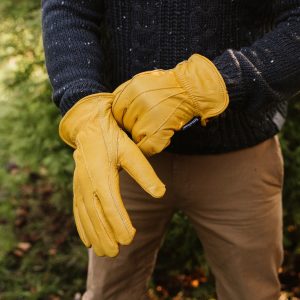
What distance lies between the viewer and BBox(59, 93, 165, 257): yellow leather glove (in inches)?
44.1

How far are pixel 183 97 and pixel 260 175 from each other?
492mm

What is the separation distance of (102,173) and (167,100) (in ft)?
0.77

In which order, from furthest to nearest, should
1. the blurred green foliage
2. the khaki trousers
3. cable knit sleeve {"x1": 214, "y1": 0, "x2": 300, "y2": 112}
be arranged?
the blurred green foliage < the khaki trousers < cable knit sleeve {"x1": 214, "y1": 0, "x2": 300, "y2": 112}

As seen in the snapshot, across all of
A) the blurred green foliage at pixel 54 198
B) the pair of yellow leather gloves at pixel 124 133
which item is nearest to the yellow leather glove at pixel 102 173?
the pair of yellow leather gloves at pixel 124 133

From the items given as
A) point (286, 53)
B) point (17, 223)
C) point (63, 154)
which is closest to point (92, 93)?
point (286, 53)

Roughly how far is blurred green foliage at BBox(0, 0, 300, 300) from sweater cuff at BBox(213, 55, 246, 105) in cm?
117

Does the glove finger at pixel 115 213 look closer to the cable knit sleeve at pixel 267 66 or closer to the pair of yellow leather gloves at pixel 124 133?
the pair of yellow leather gloves at pixel 124 133

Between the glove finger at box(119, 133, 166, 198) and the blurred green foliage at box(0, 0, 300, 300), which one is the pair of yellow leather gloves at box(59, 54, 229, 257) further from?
the blurred green foliage at box(0, 0, 300, 300)

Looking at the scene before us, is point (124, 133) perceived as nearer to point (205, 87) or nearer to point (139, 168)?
point (139, 168)

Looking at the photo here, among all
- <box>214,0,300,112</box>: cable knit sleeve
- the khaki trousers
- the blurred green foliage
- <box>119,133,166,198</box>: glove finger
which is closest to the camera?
<box>119,133,166,198</box>: glove finger

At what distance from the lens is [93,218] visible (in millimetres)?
1149

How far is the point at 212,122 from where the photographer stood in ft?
4.63

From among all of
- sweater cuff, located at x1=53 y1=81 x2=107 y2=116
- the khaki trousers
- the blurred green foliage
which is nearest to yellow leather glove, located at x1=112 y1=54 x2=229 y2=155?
sweater cuff, located at x1=53 y1=81 x2=107 y2=116

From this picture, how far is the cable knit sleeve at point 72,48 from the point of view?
1270 mm
